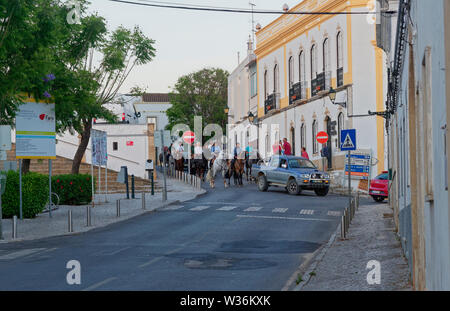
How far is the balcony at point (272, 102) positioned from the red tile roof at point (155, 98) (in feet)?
249

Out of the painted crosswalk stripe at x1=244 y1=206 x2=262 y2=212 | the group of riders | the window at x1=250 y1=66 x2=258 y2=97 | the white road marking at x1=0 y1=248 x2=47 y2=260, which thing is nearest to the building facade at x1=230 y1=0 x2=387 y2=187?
the window at x1=250 y1=66 x2=258 y2=97

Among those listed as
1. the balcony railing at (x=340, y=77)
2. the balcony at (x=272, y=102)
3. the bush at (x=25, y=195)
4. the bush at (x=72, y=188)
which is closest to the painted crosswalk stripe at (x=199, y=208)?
the bush at (x=25, y=195)

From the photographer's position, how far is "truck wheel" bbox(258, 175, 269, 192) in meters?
37.1

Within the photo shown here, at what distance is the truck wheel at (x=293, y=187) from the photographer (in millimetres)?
35031

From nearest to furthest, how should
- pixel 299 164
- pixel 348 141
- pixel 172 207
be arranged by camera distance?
1. pixel 348 141
2. pixel 172 207
3. pixel 299 164

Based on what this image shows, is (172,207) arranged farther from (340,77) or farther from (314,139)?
(314,139)

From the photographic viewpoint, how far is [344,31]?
1750 inches

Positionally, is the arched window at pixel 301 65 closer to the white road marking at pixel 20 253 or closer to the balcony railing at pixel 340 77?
the balcony railing at pixel 340 77

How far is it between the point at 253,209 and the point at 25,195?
7.83 meters

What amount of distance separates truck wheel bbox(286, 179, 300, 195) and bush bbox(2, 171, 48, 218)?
12.8 metres

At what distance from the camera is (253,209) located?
2753 centimetres

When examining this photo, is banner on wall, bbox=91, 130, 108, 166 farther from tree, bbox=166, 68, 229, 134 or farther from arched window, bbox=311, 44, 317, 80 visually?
tree, bbox=166, 68, 229, 134

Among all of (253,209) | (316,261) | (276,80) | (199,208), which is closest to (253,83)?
(276,80)

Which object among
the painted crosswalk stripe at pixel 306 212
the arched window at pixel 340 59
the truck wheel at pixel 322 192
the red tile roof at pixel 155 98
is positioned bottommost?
the painted crosswalk stripe at pixel 306 212
